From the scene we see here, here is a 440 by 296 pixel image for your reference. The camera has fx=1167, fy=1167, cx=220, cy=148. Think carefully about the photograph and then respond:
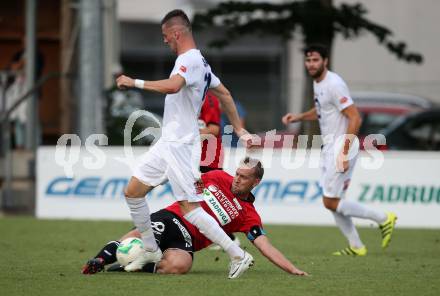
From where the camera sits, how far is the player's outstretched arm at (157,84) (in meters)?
9.05

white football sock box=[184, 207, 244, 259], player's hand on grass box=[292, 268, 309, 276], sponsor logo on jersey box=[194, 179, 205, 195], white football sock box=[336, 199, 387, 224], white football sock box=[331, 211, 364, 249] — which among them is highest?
sponsor logo on jersey box=[194, 179, 205, 195]

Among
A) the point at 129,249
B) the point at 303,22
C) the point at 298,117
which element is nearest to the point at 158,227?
the point at 129,249

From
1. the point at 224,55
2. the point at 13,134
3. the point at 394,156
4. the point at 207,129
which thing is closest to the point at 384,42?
the point at 394,156

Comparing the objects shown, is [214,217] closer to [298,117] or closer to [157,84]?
[157,84]

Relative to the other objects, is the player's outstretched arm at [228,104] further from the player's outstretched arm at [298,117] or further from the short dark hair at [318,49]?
the player's outstretched arm at [298,117]

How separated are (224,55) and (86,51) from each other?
50.0 feet

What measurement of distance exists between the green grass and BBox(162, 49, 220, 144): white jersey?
3.96 feet

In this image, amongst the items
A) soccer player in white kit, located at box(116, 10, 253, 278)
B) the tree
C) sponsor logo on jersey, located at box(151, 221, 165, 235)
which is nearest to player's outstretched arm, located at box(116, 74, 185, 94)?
soccer player in white kit, located at box(116, 10, 253, 278)

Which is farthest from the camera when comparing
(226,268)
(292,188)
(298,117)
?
(292,188)

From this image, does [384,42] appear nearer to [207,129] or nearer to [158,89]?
[207,129]

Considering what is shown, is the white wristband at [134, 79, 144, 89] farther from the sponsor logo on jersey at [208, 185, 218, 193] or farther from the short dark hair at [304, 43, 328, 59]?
the short dark hair at [304, 43, 328, 59]

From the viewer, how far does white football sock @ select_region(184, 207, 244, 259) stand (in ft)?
31.9

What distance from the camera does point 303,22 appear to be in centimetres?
2177

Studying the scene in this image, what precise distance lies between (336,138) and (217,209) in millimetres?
3005
